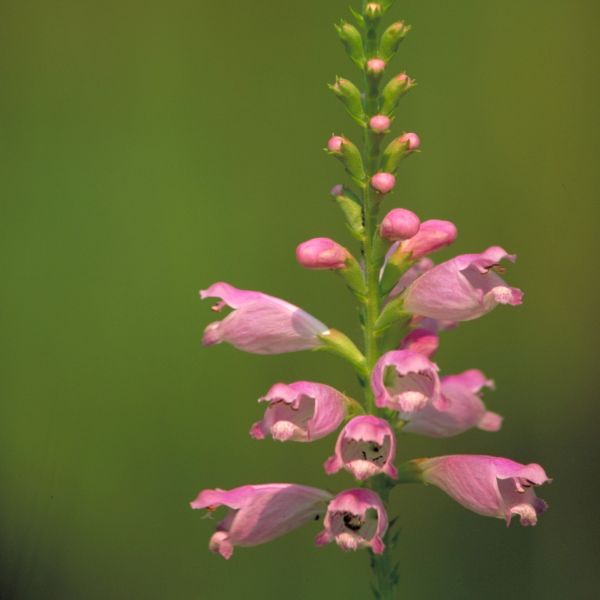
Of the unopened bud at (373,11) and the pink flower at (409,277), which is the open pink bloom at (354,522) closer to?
the pink flower at (409,277)

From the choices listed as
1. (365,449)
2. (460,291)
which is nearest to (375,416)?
(365,449)

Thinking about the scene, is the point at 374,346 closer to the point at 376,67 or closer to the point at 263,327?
the point at 263,327

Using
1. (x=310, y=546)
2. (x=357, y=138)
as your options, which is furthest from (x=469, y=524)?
(x=357, y=138)

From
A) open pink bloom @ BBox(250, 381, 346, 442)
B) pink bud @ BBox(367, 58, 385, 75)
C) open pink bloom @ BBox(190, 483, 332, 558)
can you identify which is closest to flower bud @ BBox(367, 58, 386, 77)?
pink bud @ BBox(367, 58, 385, 75)

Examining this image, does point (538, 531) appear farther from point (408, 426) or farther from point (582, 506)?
point (408, 426)

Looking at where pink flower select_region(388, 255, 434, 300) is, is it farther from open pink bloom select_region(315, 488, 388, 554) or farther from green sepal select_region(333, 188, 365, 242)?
open pink bloom select_region(315, 488, 388, 554)
